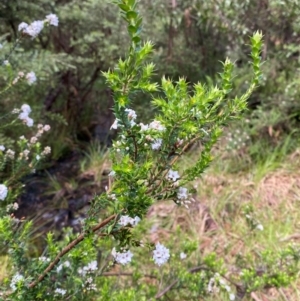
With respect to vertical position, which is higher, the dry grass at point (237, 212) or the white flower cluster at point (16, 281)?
the white flower cluster at point (16, 281)

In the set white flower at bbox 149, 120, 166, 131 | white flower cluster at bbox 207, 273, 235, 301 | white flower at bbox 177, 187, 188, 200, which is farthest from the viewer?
white flower cluster at bbox 207, 273, 235, 301

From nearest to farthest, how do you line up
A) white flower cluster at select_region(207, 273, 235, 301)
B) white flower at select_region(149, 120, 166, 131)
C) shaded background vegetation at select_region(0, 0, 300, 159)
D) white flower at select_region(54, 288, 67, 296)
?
white flower at select_region(149, 120, 166, 131) < white flower at select_region(54, 288, 67, 296) < white flower cluster at select_region(207, 273, 235, 301) < shaded background vegetation at select_region(0, 0, 300, 159)

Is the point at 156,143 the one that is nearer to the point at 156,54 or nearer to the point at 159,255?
the point at 159,255

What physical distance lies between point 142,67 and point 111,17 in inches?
Result: 127

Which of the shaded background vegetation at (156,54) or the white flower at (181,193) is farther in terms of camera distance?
the shaded background vegetation at (156,54)

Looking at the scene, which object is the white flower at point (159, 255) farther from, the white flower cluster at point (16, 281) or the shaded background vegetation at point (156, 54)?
the shaded background vegetation at point (156, 54)

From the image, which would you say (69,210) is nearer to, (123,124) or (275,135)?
(275,135)

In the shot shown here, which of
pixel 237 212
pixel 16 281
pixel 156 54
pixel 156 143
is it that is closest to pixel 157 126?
pixel 156 143

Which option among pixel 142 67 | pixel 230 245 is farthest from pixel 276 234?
pixel 142 67

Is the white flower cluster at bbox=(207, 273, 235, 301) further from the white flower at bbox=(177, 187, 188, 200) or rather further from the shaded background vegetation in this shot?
the shaded background vegetation

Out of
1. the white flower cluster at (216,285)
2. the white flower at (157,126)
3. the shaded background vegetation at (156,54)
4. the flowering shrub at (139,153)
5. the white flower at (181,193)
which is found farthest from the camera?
the shaded background vegetation at (156,54)

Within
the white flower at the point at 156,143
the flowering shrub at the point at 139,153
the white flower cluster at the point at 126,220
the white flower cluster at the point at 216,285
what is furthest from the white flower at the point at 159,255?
the white flower cluster at the point at 216,285

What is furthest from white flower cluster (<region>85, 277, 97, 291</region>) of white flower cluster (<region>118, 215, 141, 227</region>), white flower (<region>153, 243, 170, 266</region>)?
white flower cluster (<region>118, 215, 141, 227</region>)

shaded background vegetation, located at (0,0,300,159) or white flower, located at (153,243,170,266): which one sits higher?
white flower, located at (153,243,170,266)
